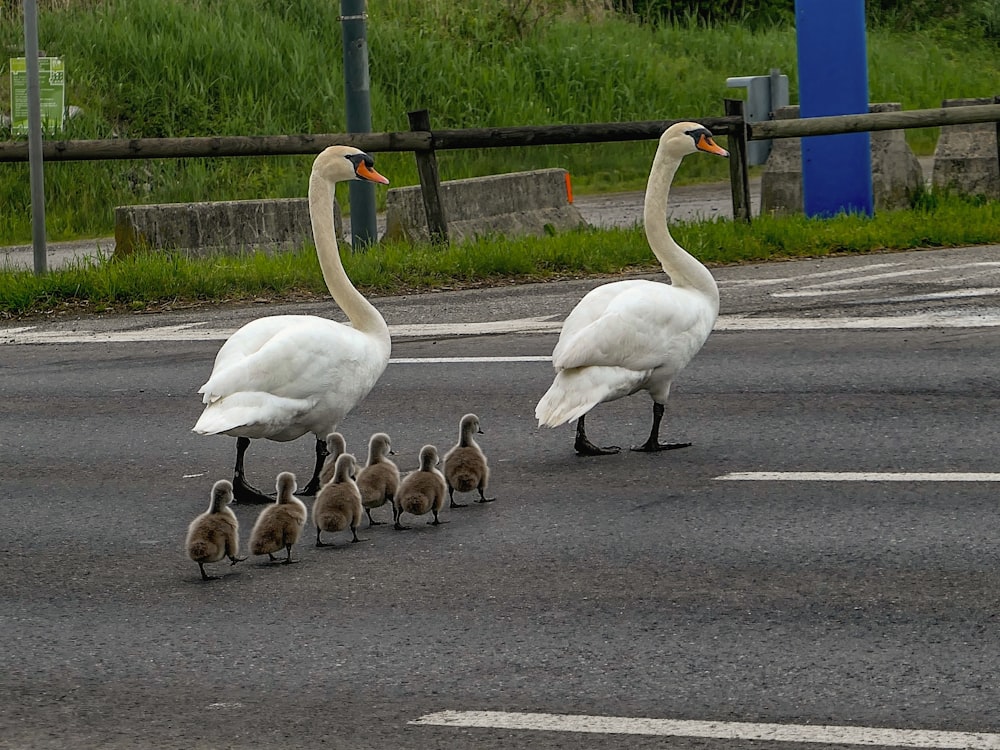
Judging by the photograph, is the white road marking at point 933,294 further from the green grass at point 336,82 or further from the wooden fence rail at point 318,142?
the green grass at point 336,82

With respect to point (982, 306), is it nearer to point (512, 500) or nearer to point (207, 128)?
point (512, 500)

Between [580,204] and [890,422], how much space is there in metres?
15.0

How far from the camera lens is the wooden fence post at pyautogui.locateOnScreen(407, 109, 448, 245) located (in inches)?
→ 634

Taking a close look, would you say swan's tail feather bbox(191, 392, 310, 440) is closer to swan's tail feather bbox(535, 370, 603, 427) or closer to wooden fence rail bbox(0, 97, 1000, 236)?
swan's tail feather bbox(535, 370, 603, 427)

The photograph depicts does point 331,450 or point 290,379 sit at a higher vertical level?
point 290,379

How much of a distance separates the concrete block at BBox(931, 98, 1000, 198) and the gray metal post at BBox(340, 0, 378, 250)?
20.7 ft

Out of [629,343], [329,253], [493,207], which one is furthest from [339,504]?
[493,207]

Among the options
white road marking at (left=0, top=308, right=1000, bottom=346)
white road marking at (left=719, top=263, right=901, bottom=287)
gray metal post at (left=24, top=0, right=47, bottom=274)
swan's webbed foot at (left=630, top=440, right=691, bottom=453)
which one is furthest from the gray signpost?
swan's webbed foot at (left=630, top=440, right=691, bottom=453)

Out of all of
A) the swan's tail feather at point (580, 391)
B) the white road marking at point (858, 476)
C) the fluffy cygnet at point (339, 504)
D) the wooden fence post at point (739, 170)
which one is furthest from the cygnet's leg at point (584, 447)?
the wooden fence post at point (739, 170)

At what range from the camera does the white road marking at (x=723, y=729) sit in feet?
15.4

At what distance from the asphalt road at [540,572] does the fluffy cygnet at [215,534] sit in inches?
4.3

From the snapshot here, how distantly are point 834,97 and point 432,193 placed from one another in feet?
15.0

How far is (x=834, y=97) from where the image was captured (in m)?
18.1

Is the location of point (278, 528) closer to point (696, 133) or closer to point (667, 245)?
point (667, 245)
